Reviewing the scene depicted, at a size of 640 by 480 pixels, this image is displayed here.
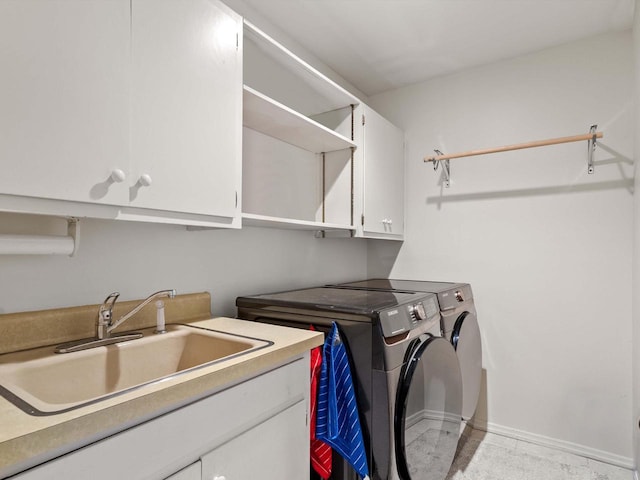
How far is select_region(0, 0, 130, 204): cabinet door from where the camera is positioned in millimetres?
881

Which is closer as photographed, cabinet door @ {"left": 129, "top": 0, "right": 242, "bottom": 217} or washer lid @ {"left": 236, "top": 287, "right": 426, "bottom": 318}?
cabinet door @ {"left": 129, "top": 0, "right": 242, "bottom": 217}

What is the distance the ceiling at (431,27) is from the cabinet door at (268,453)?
80.0 inches

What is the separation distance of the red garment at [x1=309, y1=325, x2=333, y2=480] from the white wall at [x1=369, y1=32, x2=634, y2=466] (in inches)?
65.1

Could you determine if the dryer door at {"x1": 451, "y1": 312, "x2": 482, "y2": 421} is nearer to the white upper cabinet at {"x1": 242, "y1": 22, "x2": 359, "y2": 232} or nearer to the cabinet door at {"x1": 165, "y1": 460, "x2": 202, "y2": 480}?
the white upper cabinet at {"x1": 242, "y1": 22, "x2": 359, "y2": 232}

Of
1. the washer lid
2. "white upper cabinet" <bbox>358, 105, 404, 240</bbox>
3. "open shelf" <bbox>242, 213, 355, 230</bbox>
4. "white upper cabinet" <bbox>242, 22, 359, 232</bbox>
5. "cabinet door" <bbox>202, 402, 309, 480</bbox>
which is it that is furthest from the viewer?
"white upper cabinet" <bbox>358, 105, 404, 240</bbox>

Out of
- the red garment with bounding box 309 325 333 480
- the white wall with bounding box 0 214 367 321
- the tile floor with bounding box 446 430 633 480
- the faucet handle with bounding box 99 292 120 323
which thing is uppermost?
the white wall with bounding box 0 214 367 321

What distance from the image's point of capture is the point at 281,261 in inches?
89.3

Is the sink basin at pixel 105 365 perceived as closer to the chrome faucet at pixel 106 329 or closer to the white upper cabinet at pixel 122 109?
the chrome faucet at pixel 106 329

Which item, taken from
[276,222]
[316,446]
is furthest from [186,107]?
[316,446]

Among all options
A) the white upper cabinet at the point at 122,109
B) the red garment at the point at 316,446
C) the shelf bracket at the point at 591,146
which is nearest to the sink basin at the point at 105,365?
the red garment at the point at 316,446

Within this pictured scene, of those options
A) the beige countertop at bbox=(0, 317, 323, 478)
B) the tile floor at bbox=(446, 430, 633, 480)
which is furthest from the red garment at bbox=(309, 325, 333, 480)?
the tile floor at bbox=(446, 430, 633, 480)

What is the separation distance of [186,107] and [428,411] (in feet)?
5.06

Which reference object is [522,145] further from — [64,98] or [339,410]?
[64,98]

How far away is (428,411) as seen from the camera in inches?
62.7
